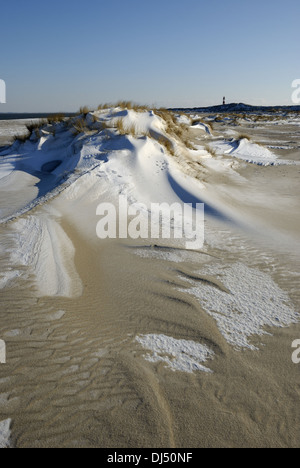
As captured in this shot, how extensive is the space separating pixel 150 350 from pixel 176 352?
0.22m

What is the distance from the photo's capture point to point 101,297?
122 inches

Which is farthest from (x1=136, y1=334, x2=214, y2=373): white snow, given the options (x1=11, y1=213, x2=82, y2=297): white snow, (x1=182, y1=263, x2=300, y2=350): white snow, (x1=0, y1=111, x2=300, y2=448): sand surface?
(x1=11, y1=213, x2=82, y2=297): white snow

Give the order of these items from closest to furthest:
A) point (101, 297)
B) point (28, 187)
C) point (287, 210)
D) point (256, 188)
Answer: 1. point (101, 297)
2. point (287, 210)
3. point (28, 187)
4. point (256, 188)

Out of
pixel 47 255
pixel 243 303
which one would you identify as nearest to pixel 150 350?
pixel 243 303

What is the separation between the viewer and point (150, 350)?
2.44m

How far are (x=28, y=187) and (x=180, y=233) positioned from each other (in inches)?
161

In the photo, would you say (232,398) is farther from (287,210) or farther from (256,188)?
(256,188)

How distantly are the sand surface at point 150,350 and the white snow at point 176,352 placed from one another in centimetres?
1

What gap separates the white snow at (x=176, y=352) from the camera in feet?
7.59

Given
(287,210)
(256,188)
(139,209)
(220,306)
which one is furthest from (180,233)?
(256,188)

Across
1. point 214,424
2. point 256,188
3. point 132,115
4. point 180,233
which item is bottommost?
point 214,424

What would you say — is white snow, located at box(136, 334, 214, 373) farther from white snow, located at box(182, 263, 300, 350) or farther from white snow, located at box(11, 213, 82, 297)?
white snow, located at box(11, 213, 82, 297)

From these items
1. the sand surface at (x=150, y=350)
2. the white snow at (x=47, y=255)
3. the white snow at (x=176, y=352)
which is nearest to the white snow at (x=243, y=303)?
the sand surface at (x=150, y=350)

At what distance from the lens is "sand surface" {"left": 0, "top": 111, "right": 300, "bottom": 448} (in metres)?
1.86
